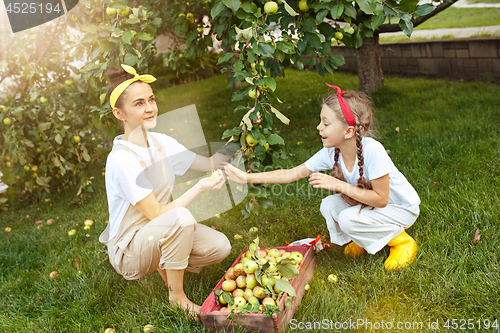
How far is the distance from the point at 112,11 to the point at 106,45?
183 mm

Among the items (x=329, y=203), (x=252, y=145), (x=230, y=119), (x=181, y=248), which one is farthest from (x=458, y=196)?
(x=230, y=119)

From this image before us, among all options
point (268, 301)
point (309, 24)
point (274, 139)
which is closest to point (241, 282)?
point (268, 301)

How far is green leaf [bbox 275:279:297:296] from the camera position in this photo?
163 cm

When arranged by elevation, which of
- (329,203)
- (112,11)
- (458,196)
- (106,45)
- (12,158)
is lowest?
(458,196)

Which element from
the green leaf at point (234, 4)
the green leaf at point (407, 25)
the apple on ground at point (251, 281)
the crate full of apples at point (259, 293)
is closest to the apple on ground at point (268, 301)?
the crate full of apples at point (259, 293)

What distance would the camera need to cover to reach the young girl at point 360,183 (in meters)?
1.90

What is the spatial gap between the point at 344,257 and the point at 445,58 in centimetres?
458

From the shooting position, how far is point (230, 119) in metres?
5.16

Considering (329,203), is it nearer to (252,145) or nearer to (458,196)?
(252,145)

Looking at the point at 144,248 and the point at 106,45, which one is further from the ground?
the point at 106,45

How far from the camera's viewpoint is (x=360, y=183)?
197 cm

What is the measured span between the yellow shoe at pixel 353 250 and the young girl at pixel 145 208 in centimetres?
73

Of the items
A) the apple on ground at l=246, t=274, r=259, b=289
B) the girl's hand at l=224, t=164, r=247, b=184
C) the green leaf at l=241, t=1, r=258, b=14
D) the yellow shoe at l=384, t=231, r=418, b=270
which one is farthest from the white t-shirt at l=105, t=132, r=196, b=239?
the yellow shoe at l=384, t=231, r=418, b=270

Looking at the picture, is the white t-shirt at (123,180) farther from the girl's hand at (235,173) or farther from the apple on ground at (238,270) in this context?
the apple on ground at (238,270)
